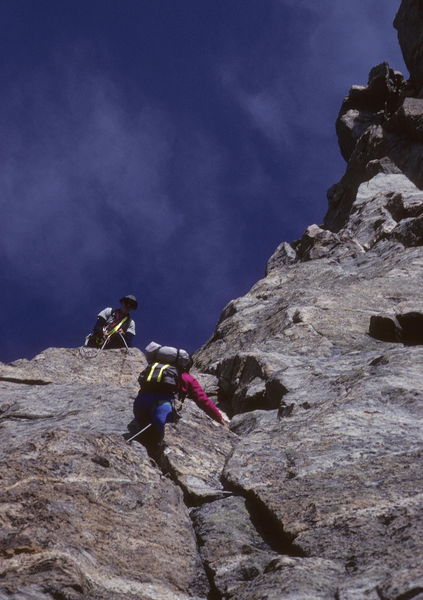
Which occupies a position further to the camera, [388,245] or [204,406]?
[388,245]

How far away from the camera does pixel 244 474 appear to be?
10.6m

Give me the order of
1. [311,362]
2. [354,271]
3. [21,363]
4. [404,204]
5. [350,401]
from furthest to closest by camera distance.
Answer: [404,204] → [354,271] → [21,363] → [311,362] → [350,401]

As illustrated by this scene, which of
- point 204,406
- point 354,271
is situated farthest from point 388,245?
point 204,406

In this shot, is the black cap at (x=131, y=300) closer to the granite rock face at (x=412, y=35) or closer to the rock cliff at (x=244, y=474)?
the rock cliff at (x=244, y=474)

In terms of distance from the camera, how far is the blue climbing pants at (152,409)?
12031mm

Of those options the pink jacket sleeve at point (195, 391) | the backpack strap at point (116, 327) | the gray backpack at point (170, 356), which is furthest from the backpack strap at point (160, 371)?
the backpack strap at point (116, 327)

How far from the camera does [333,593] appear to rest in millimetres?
6867

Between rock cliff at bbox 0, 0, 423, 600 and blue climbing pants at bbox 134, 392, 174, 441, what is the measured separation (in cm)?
47

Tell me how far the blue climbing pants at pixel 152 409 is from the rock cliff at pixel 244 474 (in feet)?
1.53

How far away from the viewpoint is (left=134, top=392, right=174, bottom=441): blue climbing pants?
1203 centimetres

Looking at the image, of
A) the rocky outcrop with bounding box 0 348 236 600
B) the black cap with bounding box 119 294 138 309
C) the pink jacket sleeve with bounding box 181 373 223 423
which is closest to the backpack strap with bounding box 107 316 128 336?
the black cap with bounding box 119 294 138 309

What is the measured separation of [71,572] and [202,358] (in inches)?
613

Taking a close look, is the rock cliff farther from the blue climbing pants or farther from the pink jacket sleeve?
the blue climbing pants

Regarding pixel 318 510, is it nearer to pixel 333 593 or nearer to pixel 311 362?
pixel 333 593
